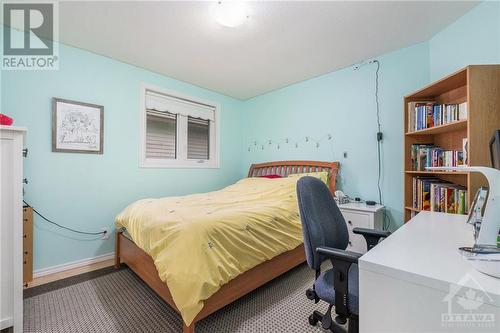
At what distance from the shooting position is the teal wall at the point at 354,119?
2490mm

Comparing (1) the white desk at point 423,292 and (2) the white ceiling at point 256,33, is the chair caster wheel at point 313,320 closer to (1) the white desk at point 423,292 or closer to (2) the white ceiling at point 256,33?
(1) the white desk at point 423,292

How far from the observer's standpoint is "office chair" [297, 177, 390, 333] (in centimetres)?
106

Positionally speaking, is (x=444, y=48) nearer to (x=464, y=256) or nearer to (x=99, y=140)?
(x=464, y=256)

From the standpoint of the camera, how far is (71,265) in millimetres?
2398

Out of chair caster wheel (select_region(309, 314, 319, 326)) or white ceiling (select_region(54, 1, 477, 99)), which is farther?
white ceiling (select_region(54, 1, 477, 99))

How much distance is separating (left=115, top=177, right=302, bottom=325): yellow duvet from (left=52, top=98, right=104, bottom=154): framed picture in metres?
0.96

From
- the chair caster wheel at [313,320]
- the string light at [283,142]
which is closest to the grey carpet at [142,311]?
the chair caster wheel at [313,320]

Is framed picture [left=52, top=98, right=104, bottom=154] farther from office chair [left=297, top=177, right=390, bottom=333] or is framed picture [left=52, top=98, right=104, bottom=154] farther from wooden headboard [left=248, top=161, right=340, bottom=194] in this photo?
office chair [left=297, top=177, right=390, bottom=333]

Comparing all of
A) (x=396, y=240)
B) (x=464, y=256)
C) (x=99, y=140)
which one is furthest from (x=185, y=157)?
(x=464, y=256)

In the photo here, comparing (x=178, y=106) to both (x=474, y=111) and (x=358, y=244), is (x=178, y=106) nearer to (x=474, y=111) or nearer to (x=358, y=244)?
(x=358, y=244)

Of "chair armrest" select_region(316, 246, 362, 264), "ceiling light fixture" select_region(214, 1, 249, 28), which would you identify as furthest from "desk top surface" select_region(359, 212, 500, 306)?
"ceiling light fixture" select_region(214, 1, 249, 28)

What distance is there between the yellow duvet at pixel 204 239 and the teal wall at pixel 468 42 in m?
2.02

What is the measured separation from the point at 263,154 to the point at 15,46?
3238 mm

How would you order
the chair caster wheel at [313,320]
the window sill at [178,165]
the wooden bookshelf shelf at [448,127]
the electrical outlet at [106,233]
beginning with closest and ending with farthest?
1. the chair caster wheel at [313,320]
2. the wooden bookshelf shelf at [448,127]
3. the electrical outlet at [106,233]
4. the window sill at [178,165]
